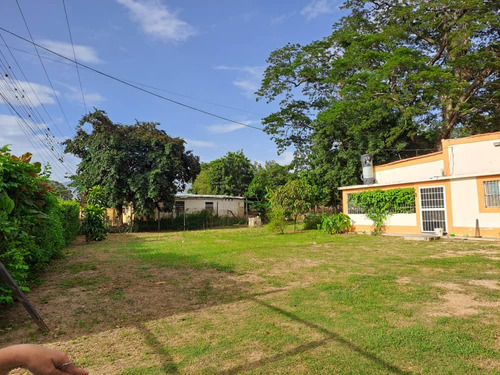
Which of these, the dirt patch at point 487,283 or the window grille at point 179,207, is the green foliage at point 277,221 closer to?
the dirt patch at point 487,283

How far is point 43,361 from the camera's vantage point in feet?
3.93

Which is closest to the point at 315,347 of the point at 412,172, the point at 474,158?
the point at 474,158

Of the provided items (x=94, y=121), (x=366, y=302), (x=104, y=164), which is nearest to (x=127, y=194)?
(x=104, y=164)

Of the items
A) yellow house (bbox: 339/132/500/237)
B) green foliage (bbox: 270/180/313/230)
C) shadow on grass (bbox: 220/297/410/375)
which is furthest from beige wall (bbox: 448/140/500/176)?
shadow on grass (bbox: 220/297/410/375)

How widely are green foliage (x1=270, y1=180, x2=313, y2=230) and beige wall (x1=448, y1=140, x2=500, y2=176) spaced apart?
797 centimetres

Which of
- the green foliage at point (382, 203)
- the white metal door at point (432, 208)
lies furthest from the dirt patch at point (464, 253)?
the green foliage at point (382, 203)

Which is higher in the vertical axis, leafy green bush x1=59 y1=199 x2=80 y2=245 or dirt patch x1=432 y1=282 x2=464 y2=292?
leafy green bush x1=59 y1=199 x2=80 y2=245

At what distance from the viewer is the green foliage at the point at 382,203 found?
15.9 m

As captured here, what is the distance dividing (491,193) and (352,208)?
6965 mm

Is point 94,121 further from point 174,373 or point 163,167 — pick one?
point 174,373

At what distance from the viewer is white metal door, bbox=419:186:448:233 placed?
14609 mm

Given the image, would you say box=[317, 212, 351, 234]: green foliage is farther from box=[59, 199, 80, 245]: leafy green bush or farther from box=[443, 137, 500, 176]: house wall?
box=[59, 199, 80, 245]: leafy green bush

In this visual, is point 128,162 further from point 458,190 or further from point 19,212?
point 458,190

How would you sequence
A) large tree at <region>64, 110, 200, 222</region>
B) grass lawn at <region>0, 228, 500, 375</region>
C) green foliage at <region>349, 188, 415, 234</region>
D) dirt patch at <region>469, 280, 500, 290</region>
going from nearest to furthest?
1. grass lawn at <region>0, 228, 500, 375</region>
2. dirt patch at <region>469, 280, 500, 290</region>
3. green foliage at <region>349, 188, 415, 234</region>
4. large tree at <region>64, 110, 200, 222</region>
